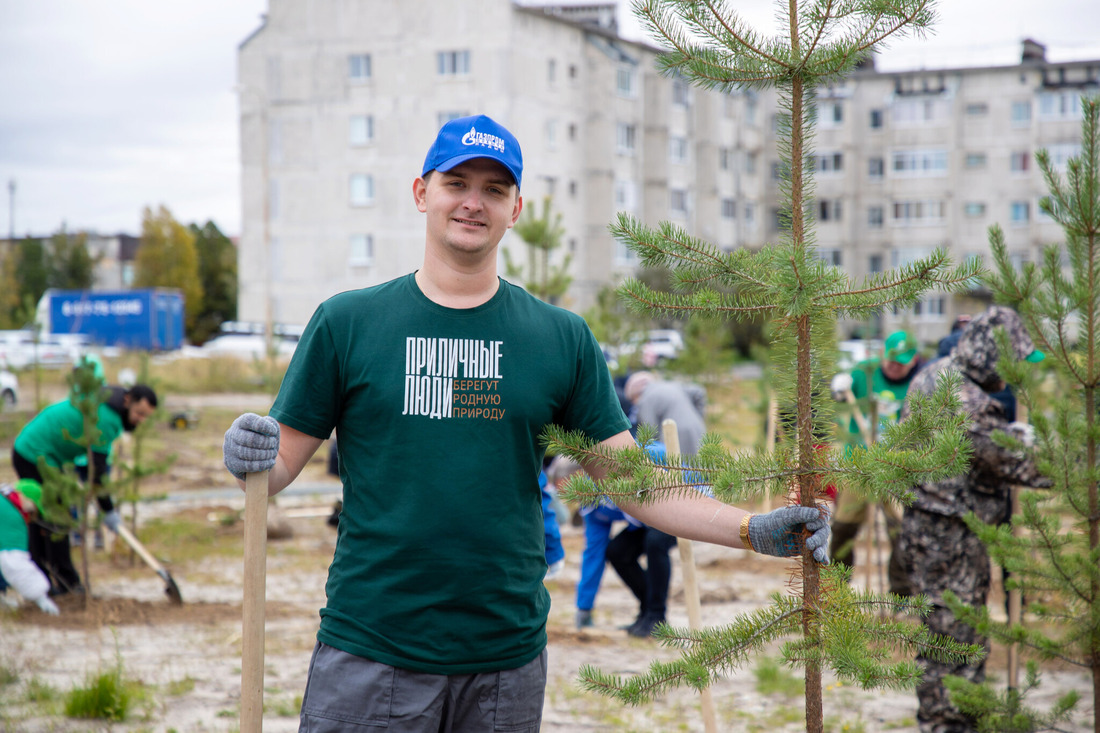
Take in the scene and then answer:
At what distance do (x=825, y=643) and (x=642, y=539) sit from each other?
5214mm

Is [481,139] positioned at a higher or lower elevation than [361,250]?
lower

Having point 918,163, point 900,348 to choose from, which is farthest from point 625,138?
point 900,348

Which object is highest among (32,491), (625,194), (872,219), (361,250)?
(625,194)

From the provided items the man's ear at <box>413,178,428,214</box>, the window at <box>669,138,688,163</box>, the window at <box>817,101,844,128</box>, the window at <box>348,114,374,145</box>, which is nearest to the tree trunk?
the man's ear at <box>413,178,428,214</box>

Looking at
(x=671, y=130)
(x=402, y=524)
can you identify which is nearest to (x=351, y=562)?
(x=402, y=524)

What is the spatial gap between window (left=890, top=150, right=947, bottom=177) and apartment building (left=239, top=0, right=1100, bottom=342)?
8cm

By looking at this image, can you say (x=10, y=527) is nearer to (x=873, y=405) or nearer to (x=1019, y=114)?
(x=873, y=405)

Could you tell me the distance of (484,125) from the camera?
251cm

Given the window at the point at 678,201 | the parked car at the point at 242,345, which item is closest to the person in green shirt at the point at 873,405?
the parked car at the point at 242,345

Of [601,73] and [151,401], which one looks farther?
[601,73]

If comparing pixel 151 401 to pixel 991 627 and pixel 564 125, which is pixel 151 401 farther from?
pixel 564 125

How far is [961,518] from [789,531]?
2.62 metres

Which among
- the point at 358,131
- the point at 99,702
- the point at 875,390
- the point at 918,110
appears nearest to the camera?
the point at 99,702

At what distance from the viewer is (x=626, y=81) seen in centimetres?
4659
